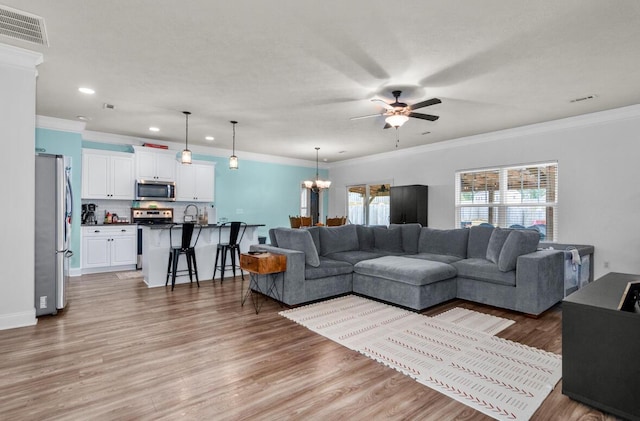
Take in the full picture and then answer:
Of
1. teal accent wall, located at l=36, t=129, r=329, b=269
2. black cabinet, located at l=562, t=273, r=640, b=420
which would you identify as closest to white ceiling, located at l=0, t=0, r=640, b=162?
black cabinet, located at l=562, t=273, r=640, b=420

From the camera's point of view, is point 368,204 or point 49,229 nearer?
point 49,229

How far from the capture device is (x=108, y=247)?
630 centimetres

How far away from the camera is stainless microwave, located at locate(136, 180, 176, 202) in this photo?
6.75 metres

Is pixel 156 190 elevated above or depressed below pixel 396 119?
below

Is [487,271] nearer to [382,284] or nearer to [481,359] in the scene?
[382,284]

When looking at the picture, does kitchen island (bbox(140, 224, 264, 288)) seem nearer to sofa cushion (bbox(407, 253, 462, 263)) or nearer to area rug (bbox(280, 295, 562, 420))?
area rug (bbox(280, 295, 562, 420))

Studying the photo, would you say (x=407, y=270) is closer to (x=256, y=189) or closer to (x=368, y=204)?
(x=368, y=204)

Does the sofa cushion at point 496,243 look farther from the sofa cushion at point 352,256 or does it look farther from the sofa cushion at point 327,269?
the sofa cushion at point 327,269

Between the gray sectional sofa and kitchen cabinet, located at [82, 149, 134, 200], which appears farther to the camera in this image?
kitchen cabinet, located at [82, 149, 134, 200]

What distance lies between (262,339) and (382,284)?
1.80m

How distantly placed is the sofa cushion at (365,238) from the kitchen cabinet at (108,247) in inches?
178

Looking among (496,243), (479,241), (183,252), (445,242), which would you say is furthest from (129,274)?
(496,243)

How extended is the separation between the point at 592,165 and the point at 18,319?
7917mm

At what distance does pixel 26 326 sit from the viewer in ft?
11.0
